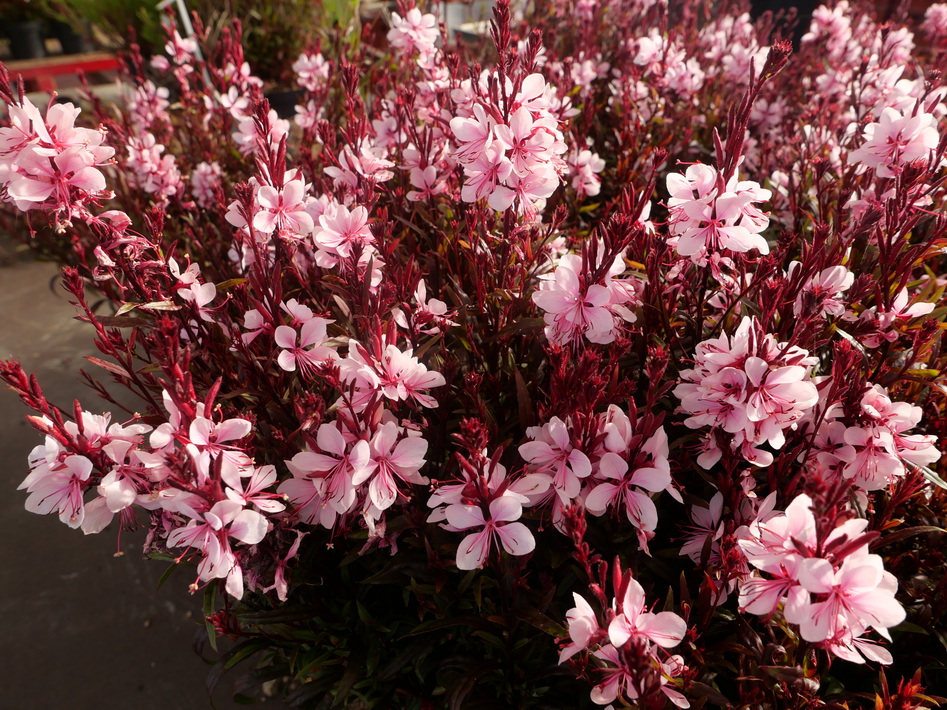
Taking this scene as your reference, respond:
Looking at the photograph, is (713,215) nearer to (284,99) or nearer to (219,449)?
(219,449)

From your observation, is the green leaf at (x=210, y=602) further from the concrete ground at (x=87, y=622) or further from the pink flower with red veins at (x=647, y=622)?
the pink flower with red veins at (x=647, y=622)

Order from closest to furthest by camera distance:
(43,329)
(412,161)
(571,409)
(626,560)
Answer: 1. (571,409)
2. (626,560)
3. (412,161)
4. (43,329)

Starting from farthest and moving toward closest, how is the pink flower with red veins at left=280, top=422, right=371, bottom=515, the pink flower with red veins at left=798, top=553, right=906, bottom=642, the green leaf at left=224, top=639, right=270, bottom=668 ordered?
1. the green leaf at left=224, top=639, right=270, bottom=668
2. the pink flower with red veins at left=280, top=422, right=371, bottom=515
3. the pink flower with red veins at left=798, top=553, right=906, bottom=642

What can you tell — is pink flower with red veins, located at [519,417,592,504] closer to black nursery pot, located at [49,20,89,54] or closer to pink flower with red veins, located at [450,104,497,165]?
pink flower with red veins, located at [450,104,497,165]

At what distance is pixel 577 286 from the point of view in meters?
1.16

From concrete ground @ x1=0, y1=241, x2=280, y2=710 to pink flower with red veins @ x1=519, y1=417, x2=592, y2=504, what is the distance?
117 centimetres

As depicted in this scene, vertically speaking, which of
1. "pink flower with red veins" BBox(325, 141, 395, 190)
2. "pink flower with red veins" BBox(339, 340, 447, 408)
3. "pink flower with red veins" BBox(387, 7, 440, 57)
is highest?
"pink flower with red veins" BBox(387, 7, 440, 57)

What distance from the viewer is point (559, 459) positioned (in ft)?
3.52

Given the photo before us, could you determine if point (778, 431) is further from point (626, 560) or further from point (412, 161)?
point (412, 161)

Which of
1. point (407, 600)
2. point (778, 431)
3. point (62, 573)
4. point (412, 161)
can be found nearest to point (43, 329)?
point (62, 573)

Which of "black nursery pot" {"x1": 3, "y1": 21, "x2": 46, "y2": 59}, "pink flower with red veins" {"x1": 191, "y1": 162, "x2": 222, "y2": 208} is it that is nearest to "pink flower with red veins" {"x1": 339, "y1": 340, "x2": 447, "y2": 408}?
"pink flower with red veins" {"x1": 191, "y1": 162, "x2": 222, "y2": 208}

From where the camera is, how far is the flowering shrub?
980 millimetres

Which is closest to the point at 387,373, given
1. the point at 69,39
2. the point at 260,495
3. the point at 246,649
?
the point at 260,495

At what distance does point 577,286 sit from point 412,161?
30.1 inches
